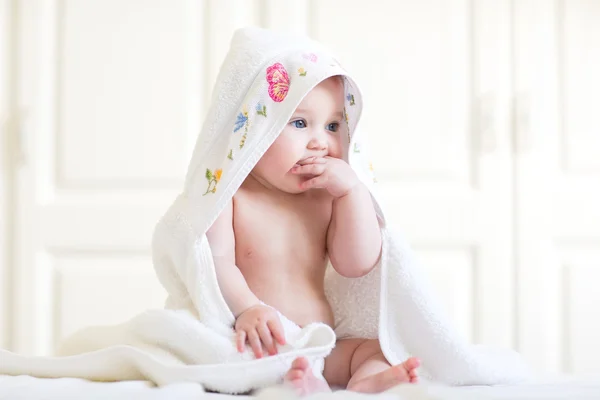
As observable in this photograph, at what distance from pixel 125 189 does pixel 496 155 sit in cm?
101

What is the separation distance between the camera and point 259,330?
854mm

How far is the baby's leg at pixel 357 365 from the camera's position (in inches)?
32.2

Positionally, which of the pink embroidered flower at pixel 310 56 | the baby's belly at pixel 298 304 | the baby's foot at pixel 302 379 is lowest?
the baby's foot at pixel 302 379

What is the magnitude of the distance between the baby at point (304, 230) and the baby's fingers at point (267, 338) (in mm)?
48

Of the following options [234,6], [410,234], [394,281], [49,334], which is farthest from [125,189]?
[394,281]

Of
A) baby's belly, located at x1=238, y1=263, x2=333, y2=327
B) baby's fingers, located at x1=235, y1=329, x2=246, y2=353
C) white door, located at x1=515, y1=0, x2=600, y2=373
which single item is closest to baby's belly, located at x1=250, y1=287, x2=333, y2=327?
baby's belly, located at x1=238, y1=263, x2=333, y2=327

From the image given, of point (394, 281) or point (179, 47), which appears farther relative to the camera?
point (179, 47)

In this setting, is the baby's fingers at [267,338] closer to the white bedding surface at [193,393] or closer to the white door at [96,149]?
the white bedding surface at [193,393]

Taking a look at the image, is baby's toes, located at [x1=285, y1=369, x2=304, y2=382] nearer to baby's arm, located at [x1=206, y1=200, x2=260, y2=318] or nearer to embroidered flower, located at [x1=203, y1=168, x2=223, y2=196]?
baby's arm, located at [x1=206, y1=200, x2=260, y2=318]

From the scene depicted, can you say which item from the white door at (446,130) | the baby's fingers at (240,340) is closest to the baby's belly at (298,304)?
the baby's fingers at (240,340)

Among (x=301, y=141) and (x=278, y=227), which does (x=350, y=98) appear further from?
(x=278, y=227)

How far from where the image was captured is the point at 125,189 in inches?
74.2

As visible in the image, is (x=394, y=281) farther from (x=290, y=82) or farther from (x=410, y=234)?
(x=410, y=234)

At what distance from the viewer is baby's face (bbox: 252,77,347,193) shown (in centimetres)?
98
